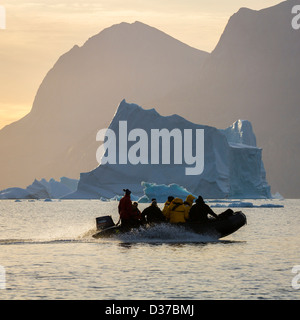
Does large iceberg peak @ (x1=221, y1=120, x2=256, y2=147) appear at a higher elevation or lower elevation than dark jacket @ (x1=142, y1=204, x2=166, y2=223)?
higher

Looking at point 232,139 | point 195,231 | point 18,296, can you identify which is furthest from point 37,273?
point 232,139

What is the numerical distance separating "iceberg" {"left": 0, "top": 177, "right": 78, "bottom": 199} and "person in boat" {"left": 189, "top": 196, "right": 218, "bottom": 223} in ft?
306

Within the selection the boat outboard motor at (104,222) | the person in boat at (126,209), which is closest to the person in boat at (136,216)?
the person in boat at (126,209)

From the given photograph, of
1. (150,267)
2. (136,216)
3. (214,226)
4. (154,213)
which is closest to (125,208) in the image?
(136,216)

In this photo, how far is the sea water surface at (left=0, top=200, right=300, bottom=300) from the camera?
55.0 feet

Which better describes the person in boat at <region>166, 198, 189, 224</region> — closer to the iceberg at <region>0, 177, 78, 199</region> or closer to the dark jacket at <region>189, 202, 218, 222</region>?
Result: the dark jacket at <region>189, 202, 218, 222</region>

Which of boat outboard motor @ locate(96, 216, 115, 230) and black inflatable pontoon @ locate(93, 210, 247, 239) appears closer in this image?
black inflatable pontoon @ locate(93, 210, 247, 239)

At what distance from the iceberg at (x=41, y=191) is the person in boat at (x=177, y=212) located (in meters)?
93.1

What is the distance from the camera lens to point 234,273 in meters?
19.9

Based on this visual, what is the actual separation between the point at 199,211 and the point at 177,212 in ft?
2.52

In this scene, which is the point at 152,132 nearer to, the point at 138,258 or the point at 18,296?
the point at 138,258

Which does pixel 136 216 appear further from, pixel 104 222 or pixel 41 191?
pixel 41 191

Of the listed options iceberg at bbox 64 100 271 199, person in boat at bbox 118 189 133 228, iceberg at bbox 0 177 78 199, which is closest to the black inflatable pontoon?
person in boat at bbox 118 189 133 228
